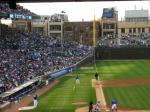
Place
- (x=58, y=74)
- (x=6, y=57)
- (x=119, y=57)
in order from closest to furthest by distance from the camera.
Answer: (x=6, y=57) → (x=58, y=74) → (x=119, y=57)

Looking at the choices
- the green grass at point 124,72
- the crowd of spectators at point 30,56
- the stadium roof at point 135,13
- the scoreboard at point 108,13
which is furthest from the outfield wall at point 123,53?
the stadium roof at point 135,13

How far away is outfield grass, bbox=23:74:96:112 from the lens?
29.9 metres

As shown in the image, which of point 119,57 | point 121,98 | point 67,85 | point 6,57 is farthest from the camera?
point 119,57

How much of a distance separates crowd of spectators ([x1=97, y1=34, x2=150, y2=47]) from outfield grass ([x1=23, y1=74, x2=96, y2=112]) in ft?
96.7

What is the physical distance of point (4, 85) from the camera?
33969 millimetres

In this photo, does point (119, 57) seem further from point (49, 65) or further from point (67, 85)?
point (67, 85)

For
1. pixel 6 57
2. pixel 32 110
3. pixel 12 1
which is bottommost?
pixel 32 110

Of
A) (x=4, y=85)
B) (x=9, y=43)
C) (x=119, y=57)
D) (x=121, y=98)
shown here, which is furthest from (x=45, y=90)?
(x=119, y=57)

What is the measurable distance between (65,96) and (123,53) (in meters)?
36.2

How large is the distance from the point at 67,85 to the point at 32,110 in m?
12.4

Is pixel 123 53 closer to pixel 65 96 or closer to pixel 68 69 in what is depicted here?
pixel 68 69

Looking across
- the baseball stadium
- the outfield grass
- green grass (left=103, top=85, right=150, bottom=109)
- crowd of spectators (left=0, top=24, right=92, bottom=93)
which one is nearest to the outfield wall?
the baseball stadium

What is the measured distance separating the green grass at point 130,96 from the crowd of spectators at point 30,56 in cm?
827

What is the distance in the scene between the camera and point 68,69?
52.4 m
